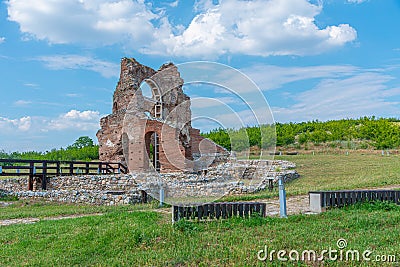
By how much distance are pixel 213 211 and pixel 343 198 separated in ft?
10.5

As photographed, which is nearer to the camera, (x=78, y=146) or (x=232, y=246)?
Answer: (x=232, y=246)

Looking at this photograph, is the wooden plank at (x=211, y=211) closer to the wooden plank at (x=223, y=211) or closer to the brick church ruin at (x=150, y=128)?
the wooden plank at (x=223, y=211)

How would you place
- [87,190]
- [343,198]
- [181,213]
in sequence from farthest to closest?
1. [87,190]
2. [343,198]
3. [181,213]

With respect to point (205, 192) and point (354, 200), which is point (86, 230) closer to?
point (354, 200)

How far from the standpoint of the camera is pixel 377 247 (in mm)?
5184

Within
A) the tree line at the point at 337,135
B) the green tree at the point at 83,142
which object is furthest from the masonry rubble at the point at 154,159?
the green tree at the point at 83,142

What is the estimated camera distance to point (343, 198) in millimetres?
8297

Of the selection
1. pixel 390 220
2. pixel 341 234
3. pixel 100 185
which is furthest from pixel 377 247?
pixel 100 185

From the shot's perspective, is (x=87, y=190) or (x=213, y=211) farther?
(x=87, y=190)

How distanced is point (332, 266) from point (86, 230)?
4503 millimetres

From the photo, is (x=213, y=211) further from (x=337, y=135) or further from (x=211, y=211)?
(x=337, y=135)

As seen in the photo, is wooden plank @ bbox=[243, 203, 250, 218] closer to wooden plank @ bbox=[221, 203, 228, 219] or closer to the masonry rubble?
wooden plank @ bbox=[221, 203, 228, 219]

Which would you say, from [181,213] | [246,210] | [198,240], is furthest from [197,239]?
[246,210]

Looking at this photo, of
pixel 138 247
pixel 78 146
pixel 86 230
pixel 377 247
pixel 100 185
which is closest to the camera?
pixel 377 247
